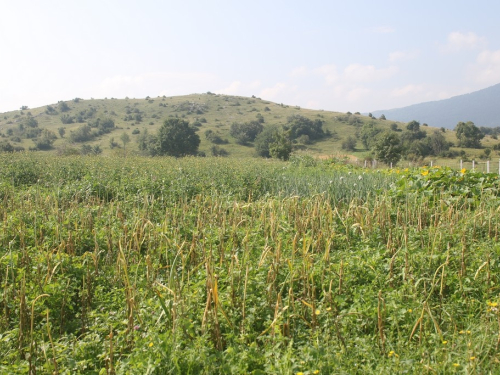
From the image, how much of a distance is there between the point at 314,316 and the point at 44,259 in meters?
2.73

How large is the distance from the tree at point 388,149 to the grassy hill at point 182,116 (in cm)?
1158

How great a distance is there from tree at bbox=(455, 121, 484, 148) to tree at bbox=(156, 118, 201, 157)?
125 ft

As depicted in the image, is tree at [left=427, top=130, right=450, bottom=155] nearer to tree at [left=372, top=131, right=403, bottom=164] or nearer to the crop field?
tree at [left=372, top=131, right=403, bottom=164]

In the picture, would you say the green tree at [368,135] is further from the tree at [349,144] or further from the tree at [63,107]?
the tree at [63,107]

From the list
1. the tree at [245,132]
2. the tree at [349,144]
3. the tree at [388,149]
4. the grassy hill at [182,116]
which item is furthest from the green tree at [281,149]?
the tree at [245,132]

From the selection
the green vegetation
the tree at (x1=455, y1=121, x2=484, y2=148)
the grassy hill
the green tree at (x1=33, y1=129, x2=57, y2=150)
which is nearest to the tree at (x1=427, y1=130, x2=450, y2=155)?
the green vegetation

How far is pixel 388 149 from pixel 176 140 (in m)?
27.1

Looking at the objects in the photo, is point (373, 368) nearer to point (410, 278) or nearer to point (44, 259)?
point (410, 278)

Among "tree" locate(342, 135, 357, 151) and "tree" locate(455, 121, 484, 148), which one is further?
"tree" locate(342, 135, 357, 151)

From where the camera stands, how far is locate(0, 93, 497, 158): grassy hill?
182 feet

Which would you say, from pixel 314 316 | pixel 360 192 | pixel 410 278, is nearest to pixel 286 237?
pixel 410 278

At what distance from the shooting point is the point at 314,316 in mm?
2795

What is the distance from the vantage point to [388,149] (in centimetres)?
3784

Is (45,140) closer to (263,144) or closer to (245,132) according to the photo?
(245,132)
